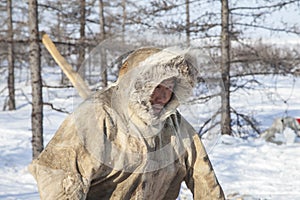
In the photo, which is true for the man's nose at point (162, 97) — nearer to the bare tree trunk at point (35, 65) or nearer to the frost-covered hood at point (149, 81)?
the frost-covered hood at point (149, 81)

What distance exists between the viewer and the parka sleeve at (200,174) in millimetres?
2410

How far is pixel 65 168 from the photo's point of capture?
6.41 feet

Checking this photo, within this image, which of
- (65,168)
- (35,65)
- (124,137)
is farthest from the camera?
(35,65)

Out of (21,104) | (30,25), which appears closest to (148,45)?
(30,25)

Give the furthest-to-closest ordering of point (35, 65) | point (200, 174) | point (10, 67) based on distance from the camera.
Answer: point (10, 67) < point (35, 65) < point (200, 174)

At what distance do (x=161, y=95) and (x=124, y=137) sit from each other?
0.70 feet

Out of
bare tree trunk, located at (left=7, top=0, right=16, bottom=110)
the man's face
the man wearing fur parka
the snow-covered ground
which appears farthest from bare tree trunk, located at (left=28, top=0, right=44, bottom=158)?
bare tree trunk, located at (left=7, top=0, right=16, bottom=110)

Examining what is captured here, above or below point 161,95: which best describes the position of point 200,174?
below

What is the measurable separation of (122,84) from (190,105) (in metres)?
0.36

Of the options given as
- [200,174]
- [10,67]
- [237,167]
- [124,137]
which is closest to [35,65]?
[237,167]

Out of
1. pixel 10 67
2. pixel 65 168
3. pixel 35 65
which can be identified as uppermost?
pixel 10 67

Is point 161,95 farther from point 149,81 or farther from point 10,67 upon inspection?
point 10,67

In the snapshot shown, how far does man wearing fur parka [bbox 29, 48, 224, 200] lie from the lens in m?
1.98

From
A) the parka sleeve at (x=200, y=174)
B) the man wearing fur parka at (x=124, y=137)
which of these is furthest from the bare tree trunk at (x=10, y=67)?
the man wearing fur parka at (x=124, y=137)
